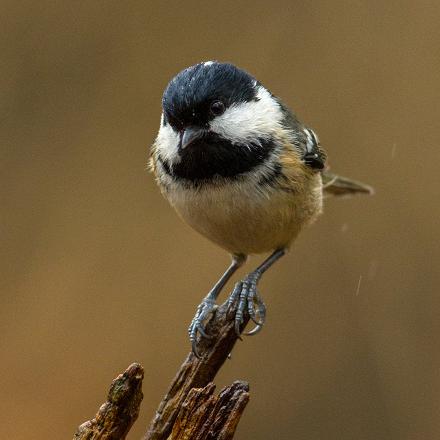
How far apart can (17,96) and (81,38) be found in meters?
0.40

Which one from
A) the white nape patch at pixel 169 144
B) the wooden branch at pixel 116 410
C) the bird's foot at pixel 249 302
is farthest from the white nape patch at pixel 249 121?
the wooden branch at pixel 116 410

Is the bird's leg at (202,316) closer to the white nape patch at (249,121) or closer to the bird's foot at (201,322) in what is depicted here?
the bird's foot at (201,322)

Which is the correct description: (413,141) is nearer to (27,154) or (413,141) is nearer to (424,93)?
(424,93)

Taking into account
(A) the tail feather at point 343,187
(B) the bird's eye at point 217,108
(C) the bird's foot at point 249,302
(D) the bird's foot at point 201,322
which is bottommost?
(D) the bird's foot at point 201,322

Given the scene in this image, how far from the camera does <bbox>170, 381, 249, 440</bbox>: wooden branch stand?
190 cm

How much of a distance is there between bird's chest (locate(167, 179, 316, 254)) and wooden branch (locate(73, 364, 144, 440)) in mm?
887

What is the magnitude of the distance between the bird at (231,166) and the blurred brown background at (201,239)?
39.9 inches

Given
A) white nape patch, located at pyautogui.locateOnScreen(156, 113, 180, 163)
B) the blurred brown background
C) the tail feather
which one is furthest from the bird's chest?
the blurred brown background

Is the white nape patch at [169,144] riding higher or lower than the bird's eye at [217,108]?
lower

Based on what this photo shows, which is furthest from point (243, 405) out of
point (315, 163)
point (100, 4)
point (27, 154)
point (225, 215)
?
point (100, 4)

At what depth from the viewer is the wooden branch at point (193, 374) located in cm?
223

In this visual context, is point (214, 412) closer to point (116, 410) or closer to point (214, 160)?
point (116, 410)

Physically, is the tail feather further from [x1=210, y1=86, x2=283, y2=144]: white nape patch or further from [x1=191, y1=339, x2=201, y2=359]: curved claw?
[x1=191, y1=339, x2=201, y2=359]: curved claw

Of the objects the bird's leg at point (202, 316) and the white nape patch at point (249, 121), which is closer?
the bird's leg at point (202, 316)
